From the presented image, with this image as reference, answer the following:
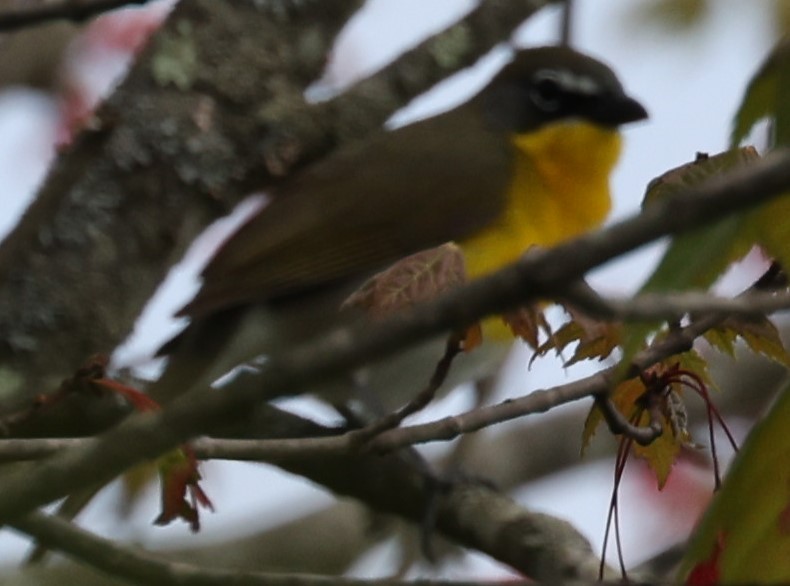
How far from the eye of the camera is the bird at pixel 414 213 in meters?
3.04

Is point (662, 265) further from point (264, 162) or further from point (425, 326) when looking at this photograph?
point (264, 162)

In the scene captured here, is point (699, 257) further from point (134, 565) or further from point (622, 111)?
point (622, 111)

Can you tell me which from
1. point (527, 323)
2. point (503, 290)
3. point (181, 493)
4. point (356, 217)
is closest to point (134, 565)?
point (181, 493)

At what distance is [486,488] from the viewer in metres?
2.37

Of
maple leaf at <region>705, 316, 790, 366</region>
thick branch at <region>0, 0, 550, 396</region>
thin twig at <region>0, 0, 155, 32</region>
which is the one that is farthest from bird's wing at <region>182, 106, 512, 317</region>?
maple leaf at <region>705, 316, 790, 366</region>

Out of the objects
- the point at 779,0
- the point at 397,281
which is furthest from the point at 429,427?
the point at 779,0

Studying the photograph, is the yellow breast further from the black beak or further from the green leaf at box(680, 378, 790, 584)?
the green leaf at box(680, 378, 790, 584)

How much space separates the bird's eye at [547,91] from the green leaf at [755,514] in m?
2.65

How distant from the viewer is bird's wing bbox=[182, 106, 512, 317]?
3105 mm

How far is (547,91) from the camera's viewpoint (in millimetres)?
3686

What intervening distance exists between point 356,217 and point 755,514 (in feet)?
7.45

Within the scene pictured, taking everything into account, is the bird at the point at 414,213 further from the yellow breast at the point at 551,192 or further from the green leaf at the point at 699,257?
the green leaf at the point at 699,257

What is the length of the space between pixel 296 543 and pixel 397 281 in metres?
1.54

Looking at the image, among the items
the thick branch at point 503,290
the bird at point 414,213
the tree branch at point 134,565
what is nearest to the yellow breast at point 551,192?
the bird at point 414,213
